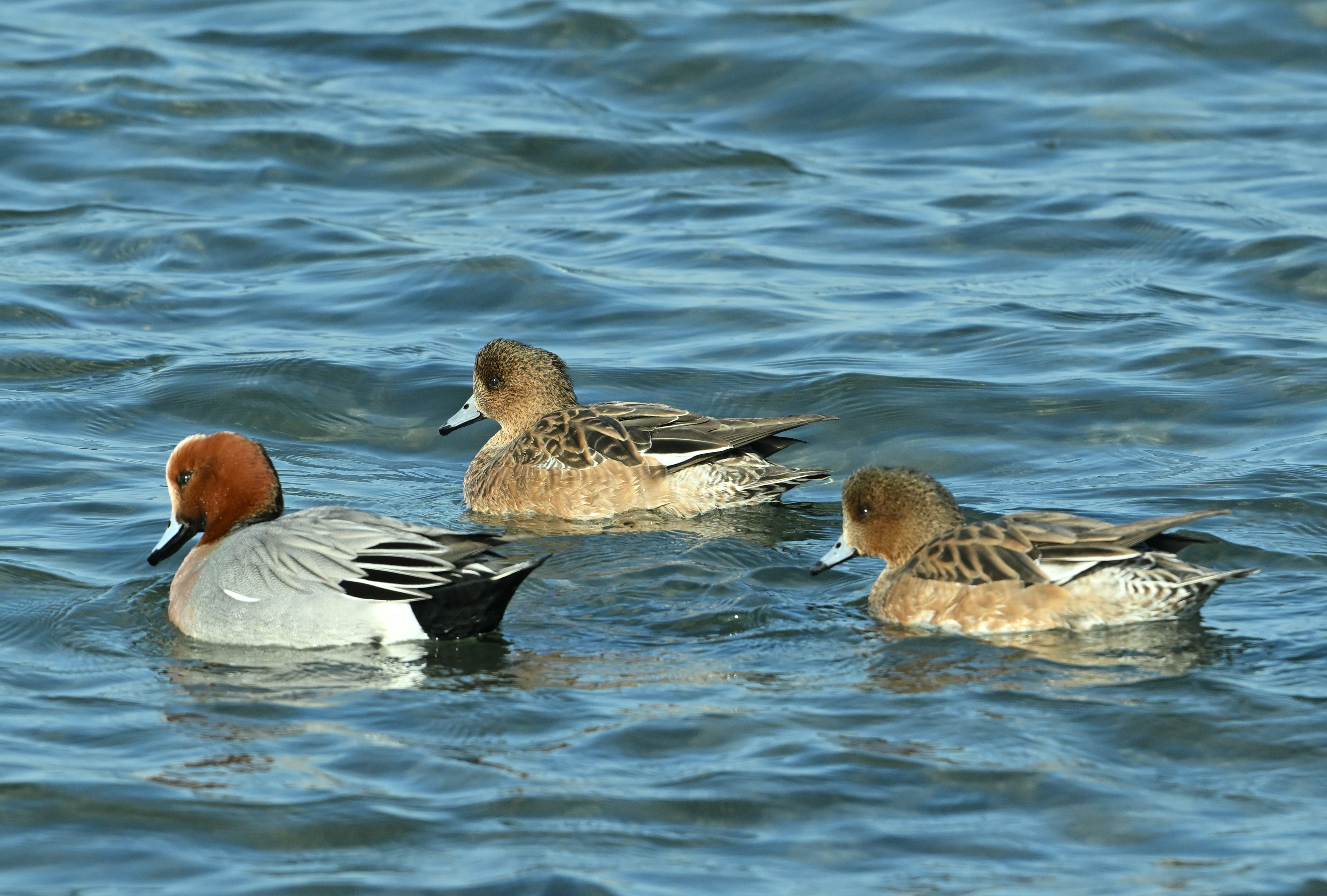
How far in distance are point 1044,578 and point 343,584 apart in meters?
2.73

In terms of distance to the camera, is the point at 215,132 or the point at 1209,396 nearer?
the point at 1209,396

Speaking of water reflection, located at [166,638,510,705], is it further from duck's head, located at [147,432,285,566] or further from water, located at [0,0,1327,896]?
duck's head, located at [147,432,285,566]

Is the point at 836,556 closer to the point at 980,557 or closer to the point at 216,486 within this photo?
the point at 980,557

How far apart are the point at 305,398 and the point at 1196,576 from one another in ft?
19.4

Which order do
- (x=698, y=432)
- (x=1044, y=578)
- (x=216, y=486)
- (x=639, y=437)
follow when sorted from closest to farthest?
(x=1044, y=578) → (x=216, y=486) → (x=698, y=432) → (x=639, y=437)

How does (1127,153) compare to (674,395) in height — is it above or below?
above

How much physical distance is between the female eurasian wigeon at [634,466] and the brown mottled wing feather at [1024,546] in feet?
5.56

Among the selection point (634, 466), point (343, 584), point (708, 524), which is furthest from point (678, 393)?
point (343, 584)

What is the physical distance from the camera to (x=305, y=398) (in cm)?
1100

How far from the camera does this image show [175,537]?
25.1 feet

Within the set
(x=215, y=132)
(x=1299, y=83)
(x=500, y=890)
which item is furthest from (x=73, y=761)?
(x=1299, y=83)

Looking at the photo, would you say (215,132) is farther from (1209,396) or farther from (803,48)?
(1209,396)

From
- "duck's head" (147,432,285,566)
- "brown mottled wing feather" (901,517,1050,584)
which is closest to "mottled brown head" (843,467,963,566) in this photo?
"brown mottled wing feather" (901,517,1050,584)

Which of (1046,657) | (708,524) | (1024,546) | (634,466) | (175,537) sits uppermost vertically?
(1024,546)
